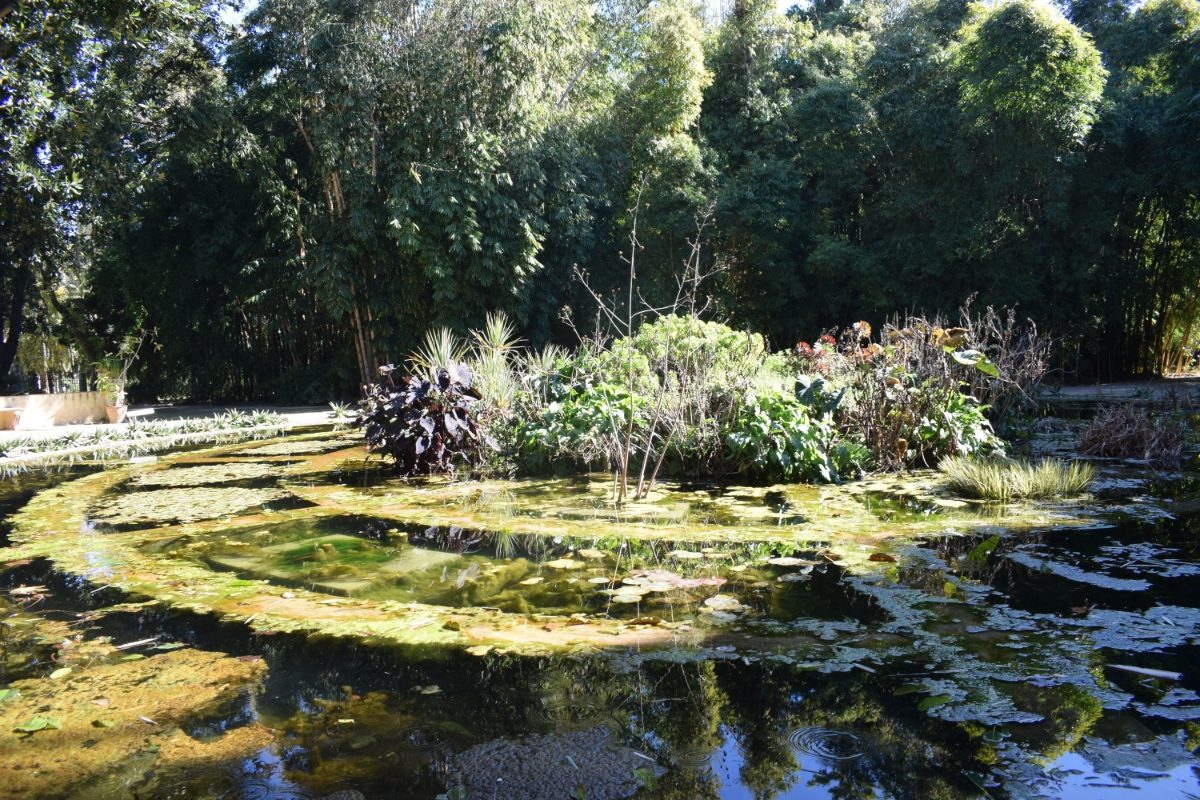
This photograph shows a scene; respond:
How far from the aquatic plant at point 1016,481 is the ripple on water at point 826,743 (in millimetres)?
3389

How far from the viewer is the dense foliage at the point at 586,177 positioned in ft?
42.2

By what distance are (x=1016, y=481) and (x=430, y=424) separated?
403cm

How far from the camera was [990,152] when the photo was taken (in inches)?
547

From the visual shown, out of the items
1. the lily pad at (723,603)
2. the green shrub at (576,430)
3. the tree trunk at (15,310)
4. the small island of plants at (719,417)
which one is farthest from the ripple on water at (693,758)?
the tree trunk at (15,310)

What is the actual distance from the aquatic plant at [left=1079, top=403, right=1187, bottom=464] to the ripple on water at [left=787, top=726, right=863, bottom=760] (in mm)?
5365

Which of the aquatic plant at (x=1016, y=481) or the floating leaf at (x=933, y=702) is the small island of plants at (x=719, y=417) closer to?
the aquatic plant at (x=1016, y=481)

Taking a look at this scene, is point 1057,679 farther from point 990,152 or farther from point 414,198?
point 990,152

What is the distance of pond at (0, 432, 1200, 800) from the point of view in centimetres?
193

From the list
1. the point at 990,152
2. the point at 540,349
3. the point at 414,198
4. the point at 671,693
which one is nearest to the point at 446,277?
the point at 414,198

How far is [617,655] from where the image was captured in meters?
2.64

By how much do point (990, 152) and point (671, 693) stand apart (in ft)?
45.9

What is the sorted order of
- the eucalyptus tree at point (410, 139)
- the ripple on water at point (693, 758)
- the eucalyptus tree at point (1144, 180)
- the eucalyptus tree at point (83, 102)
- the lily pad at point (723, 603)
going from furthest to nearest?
the eucalyptus tree at point (410, 139) → the eucalyptus tree at point (1144, 180) → the eucalyptus tree at point (83, 102) → the lily pad at point (723, 603) → the ripple on water at point (693, 758)

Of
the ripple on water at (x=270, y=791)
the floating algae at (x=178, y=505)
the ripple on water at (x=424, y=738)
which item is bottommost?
the ripple on water at (x=270, y=791)

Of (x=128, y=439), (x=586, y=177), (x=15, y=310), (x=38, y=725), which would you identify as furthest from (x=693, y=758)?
(x=15, y=310)
